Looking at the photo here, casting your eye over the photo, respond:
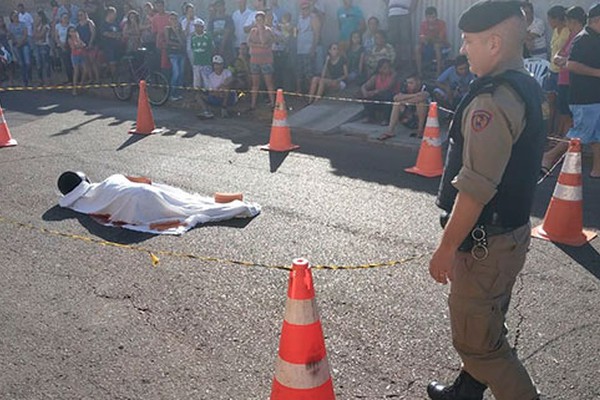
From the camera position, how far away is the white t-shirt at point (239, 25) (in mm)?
14828

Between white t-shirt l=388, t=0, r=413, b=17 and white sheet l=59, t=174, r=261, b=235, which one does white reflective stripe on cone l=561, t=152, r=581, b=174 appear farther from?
white t-shirt l=388, t=0, r=413, b=17

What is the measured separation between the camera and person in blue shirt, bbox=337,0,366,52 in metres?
13.6

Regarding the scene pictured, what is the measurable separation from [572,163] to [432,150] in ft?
8.22

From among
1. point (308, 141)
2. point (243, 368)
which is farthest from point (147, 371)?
point (308, 141)

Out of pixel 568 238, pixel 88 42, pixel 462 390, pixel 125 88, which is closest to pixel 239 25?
pixel 125 88

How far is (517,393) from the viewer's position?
297 centimetres

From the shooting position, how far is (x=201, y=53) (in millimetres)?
13891

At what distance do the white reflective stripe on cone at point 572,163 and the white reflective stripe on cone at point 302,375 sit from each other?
3.72m

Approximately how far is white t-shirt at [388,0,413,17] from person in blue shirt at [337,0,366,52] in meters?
0.70

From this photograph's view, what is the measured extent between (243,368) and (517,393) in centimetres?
161

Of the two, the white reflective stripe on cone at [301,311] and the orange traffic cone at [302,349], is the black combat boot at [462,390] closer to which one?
the orange traffic cone at [302,349]

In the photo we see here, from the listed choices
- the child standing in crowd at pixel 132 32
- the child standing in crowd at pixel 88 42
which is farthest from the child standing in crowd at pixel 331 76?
the child standing in crowd at pixel 88 42

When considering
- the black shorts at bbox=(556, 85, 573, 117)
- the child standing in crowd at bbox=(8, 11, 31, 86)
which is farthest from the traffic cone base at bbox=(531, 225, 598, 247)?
the child standing in crowd at bbox=(8, 11, 31, 86)

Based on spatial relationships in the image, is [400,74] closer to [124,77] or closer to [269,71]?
[269,71]
